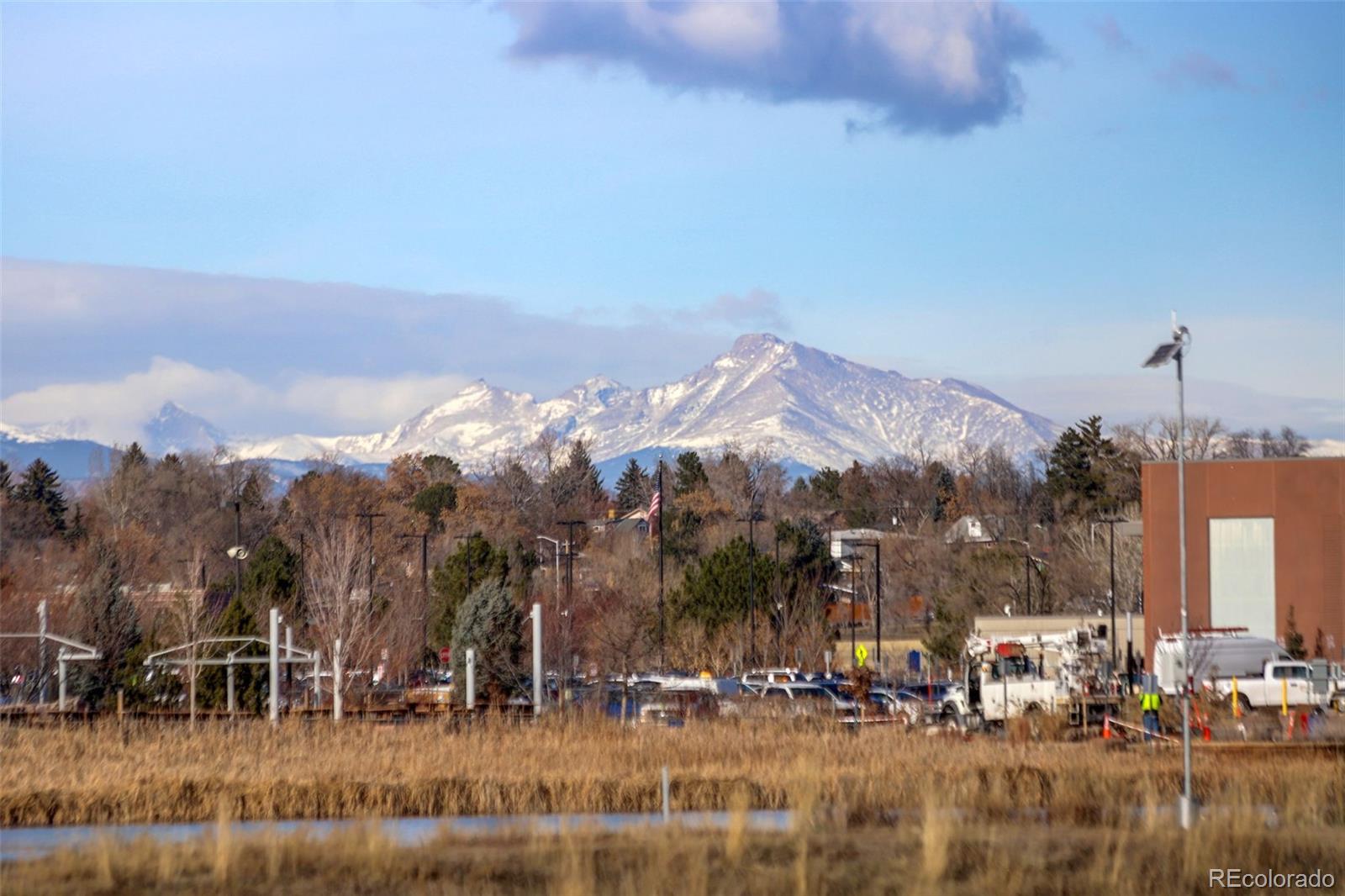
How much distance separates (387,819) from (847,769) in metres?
8.81

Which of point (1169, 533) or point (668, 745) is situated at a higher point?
point (1169, 533)

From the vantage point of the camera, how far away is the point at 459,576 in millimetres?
71750

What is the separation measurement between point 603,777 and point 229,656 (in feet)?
69.1

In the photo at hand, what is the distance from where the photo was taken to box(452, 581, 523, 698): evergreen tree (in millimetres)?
57781

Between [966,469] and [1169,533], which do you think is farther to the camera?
[966,469]

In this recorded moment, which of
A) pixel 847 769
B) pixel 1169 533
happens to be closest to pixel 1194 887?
pixel 847 769

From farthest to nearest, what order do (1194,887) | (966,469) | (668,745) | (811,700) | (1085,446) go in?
(966,469) → (1085,446) → (811,700) → (668,745) → (1194,887)

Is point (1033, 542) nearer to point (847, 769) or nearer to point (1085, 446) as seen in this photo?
point (1085, 446)

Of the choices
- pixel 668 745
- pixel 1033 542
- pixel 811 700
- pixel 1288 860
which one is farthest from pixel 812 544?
pixel 1288 860

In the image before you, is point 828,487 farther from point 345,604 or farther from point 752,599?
point 345,604

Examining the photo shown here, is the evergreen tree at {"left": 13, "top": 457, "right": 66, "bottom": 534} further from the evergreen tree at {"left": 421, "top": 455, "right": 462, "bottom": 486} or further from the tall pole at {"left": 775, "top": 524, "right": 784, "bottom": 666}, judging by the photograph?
the tall pole at {"left": 775, "top": 524, "right": 784, "bottom": 666}

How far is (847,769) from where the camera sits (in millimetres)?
30203

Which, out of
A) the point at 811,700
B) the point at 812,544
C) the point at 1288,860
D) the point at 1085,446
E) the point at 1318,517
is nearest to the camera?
the point at 1288,860

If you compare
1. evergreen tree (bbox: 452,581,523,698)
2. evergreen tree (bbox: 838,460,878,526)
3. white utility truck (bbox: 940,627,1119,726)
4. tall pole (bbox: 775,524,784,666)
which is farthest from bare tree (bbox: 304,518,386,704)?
evergreen tree (bbox: 838,460,878,526)
